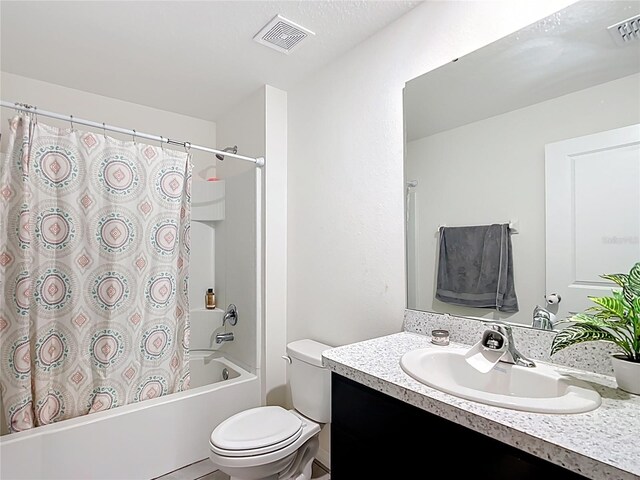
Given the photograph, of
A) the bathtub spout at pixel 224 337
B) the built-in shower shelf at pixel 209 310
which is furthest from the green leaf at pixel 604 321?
the built-in shower shelf at pixel 209 310

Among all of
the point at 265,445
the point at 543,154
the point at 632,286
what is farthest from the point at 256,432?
the point at 543,154

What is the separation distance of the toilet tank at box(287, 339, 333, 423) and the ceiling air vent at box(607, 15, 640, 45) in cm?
162

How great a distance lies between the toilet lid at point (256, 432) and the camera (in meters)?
1.47

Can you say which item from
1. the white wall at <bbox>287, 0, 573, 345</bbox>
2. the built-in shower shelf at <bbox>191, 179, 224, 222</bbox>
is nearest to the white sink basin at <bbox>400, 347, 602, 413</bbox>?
the white wall at <bbox>287, 0, 573, 345</bbox>

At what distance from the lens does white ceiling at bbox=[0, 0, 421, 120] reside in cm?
155

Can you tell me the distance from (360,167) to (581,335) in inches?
46.5

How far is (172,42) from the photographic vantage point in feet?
5.92

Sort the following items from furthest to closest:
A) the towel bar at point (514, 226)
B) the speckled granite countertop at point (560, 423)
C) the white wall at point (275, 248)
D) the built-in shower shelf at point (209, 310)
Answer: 1. the built-in shower shelf at point (209, 310)
2. the white wall at point (275, 248)
3. the towel bar at point (514, 226)
4. the speckled granite countertop at point (560, 423)

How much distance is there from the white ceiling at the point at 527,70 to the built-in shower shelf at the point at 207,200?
1.74 m

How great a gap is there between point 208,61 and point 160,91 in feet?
1.95

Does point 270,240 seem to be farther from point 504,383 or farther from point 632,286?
point 632,286

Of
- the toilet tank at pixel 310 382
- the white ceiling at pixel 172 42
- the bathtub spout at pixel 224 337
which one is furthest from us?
the bathtub spout at pixel 224 337

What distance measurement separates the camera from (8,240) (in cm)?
156

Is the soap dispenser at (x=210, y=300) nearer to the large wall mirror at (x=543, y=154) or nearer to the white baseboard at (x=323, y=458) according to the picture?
the white baseboard at (x=323, y=458)
